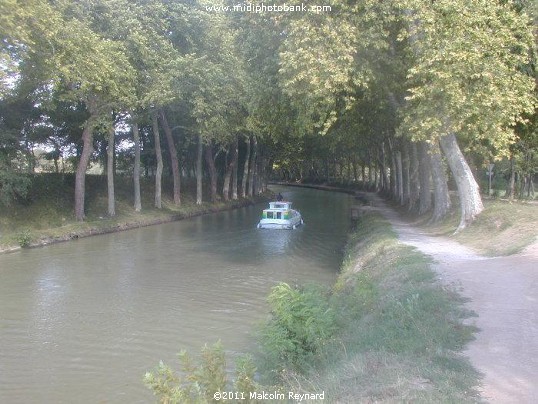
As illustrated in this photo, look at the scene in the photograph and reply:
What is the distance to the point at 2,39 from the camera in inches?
998

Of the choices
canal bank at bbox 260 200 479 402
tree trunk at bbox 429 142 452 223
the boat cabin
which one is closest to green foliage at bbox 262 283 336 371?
canal bank at bbox 260 200 479 402

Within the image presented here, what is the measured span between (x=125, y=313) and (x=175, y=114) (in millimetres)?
30293

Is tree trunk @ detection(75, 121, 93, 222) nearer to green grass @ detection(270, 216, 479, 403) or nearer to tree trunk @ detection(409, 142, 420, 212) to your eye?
tree trunk @ detection(409, 142, 420, 212)

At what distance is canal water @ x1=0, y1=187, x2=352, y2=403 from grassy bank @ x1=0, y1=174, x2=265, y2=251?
129 centimetres

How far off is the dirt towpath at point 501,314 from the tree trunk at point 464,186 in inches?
179

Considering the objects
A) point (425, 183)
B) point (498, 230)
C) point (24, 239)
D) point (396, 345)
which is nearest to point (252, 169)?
point (425, 183)

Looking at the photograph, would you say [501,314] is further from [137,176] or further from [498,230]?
[137,176]

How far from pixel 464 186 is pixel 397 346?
15237 millimetres

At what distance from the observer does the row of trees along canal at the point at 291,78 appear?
19641mm

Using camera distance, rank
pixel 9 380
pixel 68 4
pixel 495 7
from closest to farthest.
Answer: pixel 9 380 < pixel 495 7 < pixel 68 4

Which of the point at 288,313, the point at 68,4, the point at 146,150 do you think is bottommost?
the point at 288,313

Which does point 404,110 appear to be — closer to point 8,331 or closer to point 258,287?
point 258,287

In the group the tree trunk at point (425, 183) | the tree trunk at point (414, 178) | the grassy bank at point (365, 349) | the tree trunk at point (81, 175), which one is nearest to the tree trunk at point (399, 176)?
the tree trunk at point (414, 178)

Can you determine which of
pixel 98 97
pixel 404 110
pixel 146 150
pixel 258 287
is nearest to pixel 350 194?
pixel 146 150
